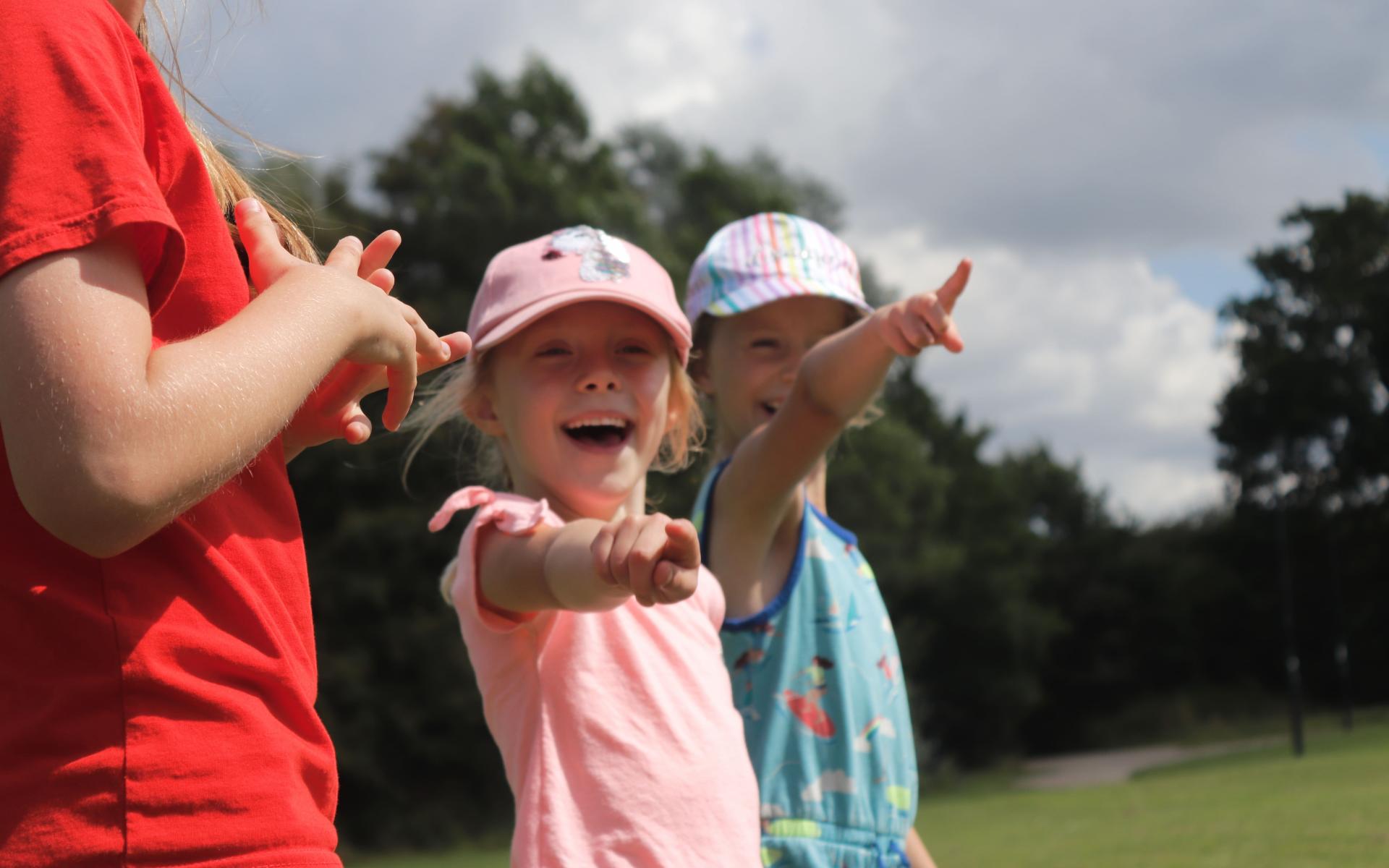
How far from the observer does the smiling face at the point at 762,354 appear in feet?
12.5

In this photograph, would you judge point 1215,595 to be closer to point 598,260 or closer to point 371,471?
point 371,471

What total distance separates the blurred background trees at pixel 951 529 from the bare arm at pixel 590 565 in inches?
815

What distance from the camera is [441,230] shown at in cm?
2569

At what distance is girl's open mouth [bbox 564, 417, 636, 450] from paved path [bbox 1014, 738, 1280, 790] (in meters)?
30.3

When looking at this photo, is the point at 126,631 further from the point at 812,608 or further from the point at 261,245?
the point at 812,608

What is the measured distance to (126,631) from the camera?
1405 millimetres

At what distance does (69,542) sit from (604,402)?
147cm

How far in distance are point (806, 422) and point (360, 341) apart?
5.43 ft

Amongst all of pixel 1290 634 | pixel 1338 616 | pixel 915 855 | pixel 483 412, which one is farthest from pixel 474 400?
pixel 1338 616

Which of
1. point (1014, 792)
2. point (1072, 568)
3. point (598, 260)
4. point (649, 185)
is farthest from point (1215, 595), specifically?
point (598, 260)

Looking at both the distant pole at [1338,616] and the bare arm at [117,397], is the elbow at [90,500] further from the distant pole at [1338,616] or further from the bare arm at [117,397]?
the distant pole at [1338,616]

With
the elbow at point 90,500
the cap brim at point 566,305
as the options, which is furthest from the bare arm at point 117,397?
the cap brim at point 566,305

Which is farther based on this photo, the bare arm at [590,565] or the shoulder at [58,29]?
the bare arm at [590,565]

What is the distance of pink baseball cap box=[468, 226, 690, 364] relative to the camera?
2.70 metres
